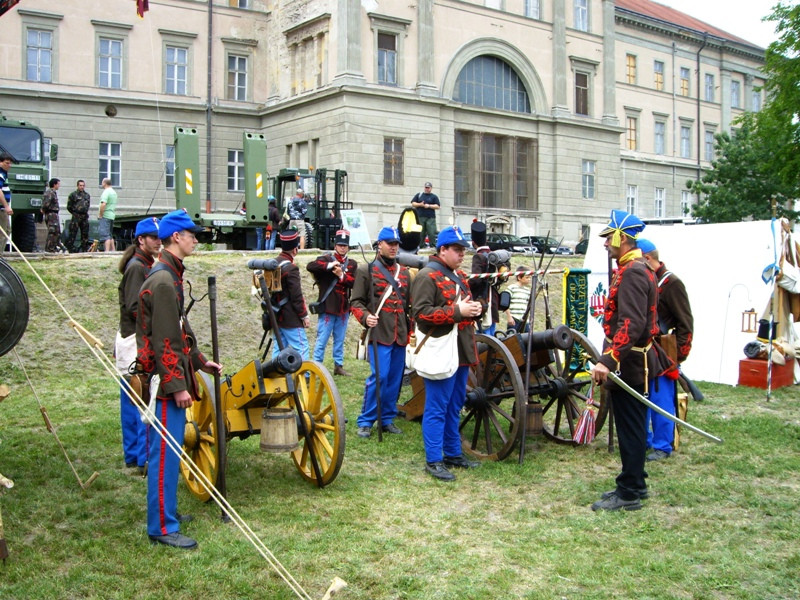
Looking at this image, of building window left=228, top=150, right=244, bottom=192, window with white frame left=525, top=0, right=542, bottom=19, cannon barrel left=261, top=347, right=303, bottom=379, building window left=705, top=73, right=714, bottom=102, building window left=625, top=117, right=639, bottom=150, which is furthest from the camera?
building window left=705, top=73, right=714, bottom=102

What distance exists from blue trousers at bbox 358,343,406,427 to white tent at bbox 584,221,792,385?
4.38m

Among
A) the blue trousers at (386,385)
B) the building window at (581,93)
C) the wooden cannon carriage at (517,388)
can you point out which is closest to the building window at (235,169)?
the building window at (581,93)

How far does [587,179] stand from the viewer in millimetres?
38625

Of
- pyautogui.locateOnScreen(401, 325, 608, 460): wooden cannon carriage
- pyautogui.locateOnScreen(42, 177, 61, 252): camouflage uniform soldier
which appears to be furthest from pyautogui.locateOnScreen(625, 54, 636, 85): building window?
pyautogui.locateOnScreen(401, 325, 608, 460): wooden cannon carriage

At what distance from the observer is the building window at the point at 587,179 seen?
126 ft

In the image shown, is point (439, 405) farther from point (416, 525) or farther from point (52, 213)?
point (52, 213)

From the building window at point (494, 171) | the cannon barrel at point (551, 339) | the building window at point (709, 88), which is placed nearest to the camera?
the cannon barrel at point (551, 339)

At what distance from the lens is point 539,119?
1431 inches

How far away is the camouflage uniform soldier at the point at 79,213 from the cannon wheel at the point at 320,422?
13.5m

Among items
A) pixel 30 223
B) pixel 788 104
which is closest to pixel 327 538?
pixel 30 223

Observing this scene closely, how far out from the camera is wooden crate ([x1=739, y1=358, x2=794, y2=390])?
10547 millimetres

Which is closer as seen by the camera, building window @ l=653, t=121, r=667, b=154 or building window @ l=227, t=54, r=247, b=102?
building window @ l=227, t=54, r=247, b=102

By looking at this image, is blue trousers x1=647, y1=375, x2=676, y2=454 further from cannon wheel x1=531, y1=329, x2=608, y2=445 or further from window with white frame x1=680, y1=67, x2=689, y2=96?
window with white frame x1=680, y1=67, x2=689, y2=96

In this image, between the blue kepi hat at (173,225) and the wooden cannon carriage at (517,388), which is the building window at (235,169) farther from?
the blue kepi hat at (173,225)
